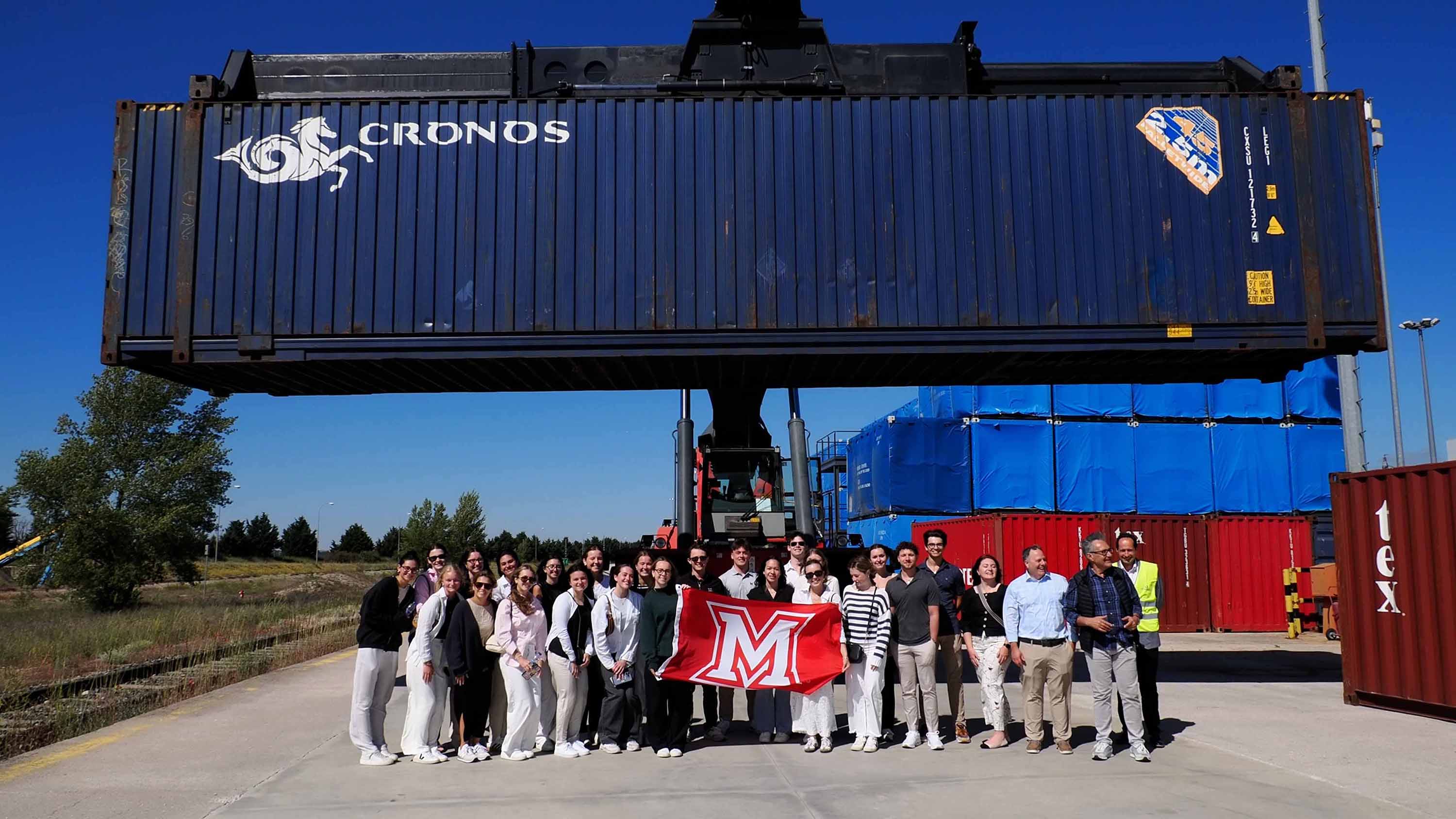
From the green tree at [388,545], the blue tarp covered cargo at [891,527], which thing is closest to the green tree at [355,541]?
the green tree at [388,545]

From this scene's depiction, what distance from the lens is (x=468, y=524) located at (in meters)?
56.0

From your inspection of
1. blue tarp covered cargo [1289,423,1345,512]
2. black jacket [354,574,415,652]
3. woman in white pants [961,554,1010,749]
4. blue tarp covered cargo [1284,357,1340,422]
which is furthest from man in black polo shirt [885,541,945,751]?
blue tarp covered cargo [1284,357,1340,422]

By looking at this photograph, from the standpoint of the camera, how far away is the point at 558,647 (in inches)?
327

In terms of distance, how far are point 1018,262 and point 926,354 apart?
1465mm

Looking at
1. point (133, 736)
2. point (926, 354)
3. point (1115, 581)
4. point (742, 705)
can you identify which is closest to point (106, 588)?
point (133, 736)

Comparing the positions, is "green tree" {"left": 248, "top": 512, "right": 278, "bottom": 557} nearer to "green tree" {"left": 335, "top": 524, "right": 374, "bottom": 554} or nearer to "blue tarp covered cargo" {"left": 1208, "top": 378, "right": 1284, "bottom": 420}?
"green tree" {"left": 335, "top": 524, "right": 374, "bottom": 554}

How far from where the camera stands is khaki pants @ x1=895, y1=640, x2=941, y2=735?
838 centimetres

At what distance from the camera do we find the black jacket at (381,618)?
7.81 m

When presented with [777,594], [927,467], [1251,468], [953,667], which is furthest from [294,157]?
[1251,468]

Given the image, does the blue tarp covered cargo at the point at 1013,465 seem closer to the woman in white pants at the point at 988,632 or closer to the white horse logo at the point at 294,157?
the woman in white pants at the point at 988,632

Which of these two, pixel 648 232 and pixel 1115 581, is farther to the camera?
pixel 648 232

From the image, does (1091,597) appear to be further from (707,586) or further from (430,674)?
(430,674)

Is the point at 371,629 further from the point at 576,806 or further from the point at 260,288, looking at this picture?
the point at 260,288

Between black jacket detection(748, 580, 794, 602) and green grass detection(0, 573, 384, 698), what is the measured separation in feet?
30.5
